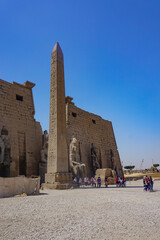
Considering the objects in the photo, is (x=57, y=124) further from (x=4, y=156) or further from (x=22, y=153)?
(x=22, y=153)

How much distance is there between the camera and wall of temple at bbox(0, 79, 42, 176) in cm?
1151

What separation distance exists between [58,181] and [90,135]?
28.4ft

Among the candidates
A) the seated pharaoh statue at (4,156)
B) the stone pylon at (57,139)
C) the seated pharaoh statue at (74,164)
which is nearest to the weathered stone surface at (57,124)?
the stone pylon at (57,139)

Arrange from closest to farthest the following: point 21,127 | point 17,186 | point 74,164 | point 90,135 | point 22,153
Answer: point 17,186, point 22,153, point 21,127, point 74,164, point 90,135

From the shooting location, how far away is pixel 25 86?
1360cm

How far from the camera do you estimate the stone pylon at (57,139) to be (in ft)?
29.3

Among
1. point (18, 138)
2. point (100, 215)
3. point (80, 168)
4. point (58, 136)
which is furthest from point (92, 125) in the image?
point (100, 215)

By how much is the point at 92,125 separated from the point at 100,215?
14.7 meters

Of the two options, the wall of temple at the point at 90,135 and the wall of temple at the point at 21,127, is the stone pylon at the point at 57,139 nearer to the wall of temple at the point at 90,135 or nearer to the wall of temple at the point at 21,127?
the wall of temple at the point at 21,127

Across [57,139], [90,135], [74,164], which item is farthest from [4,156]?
[90,135]

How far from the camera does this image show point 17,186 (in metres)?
6.41

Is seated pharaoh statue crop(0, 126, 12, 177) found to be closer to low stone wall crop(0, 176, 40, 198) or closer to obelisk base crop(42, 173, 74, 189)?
obelisk base crop(42, 173, 74, 189)

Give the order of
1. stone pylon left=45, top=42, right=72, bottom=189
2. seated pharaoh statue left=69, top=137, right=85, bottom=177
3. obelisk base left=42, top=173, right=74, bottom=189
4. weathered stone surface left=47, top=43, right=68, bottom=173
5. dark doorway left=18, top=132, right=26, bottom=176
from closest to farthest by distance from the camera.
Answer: obelisk base left=42, top=173, right=74, bottom=189 → stone pylon left=45, top=42, right=72, bottom=189 → weathered stone surface left=47, top=43, right=68, bottom=173 → dark doorway left=18, top=132, right=26, bottom=176 → seated pharaoh statue left=69, top=137, right=85, bottom=177

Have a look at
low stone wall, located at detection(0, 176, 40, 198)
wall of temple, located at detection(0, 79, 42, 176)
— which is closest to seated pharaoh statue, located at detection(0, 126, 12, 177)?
wall of temple, located at detection(0, 79, 42, 176)
